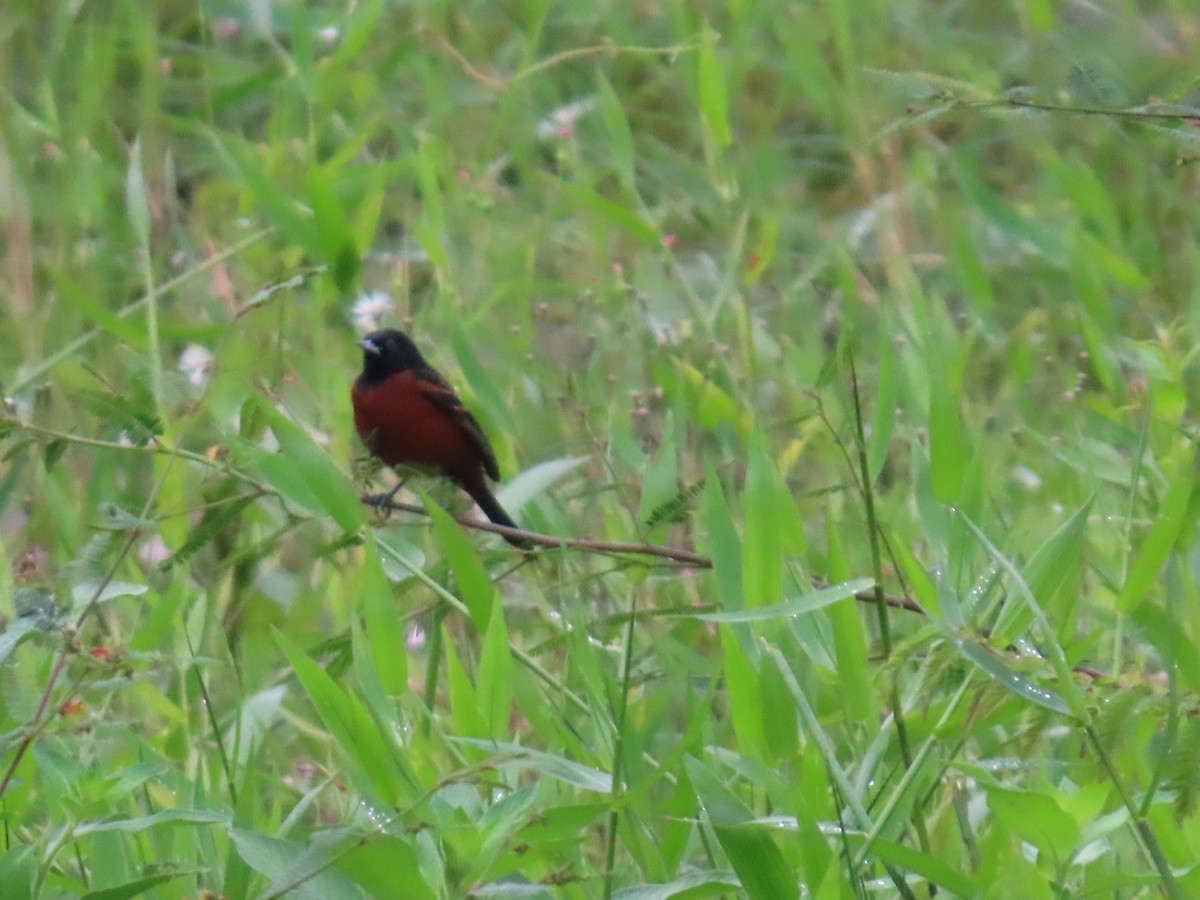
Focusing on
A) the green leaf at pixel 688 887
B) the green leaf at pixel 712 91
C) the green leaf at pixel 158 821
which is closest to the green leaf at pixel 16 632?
the green leaf at pixel 158 821

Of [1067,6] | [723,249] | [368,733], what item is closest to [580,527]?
[368,733]

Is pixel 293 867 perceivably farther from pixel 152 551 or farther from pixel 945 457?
pixel 152 551

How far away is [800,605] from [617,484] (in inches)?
17.1

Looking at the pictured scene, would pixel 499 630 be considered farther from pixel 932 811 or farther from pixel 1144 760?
pixel 1144 760

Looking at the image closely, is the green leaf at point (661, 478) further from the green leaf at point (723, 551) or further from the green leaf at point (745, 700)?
the green leaf at point (745, 700)

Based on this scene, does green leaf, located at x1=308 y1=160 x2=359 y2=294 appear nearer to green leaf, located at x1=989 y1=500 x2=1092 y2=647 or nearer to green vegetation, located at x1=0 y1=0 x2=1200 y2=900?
green vegetation, located at x1=0 y1=0 x2=1200 y2=900

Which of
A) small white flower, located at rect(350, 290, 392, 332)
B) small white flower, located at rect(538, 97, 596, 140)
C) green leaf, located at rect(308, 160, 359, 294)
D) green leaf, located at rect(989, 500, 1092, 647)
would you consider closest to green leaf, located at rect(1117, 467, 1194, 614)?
green leaf, located at rect(989, 500, 1092, 647)

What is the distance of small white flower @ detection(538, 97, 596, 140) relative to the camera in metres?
4.66

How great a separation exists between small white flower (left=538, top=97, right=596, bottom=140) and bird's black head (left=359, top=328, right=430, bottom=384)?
90 centimetres

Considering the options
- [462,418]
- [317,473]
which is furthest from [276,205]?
[317,473]

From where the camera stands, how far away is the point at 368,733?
1.76 metres

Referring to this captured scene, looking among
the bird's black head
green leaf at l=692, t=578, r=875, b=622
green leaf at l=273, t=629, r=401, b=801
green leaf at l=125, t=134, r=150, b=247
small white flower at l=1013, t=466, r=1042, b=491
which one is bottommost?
small white flower at l=1013, t=466, r=1042, b=491

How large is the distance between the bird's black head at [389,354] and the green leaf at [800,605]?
216cm

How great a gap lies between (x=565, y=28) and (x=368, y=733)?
4731mm
